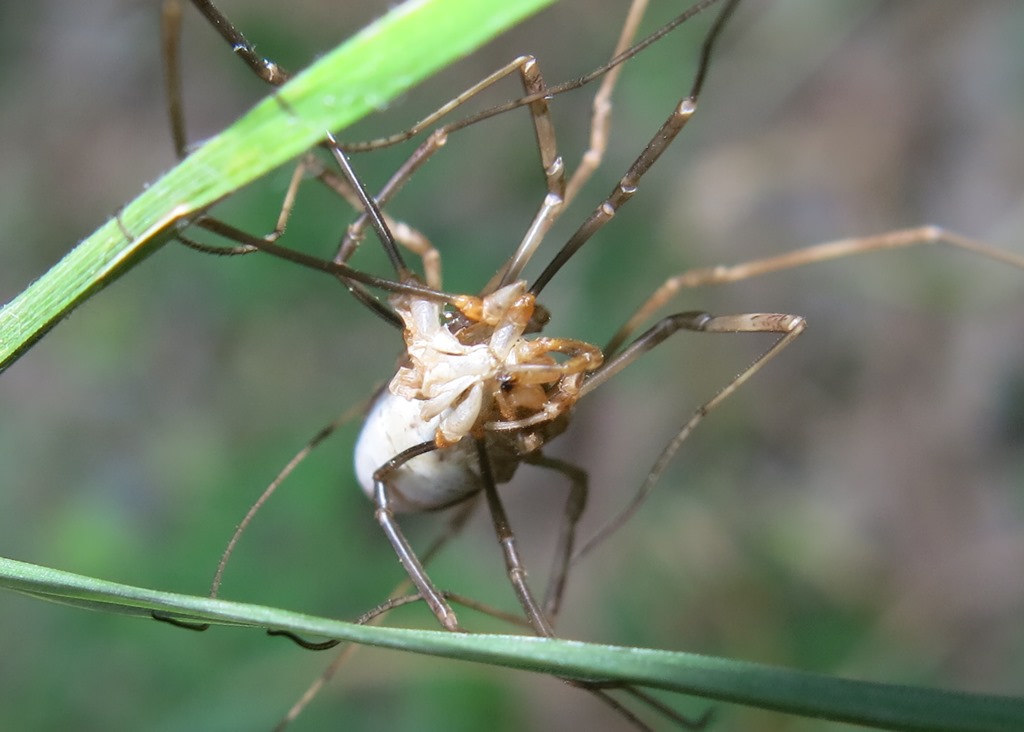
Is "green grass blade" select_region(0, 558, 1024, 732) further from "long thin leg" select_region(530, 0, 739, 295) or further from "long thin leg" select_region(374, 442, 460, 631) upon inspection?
"long thin leg" select_region(530, 0, 739, 295)

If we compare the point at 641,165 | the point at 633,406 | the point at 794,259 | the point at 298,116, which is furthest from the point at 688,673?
the point at 633,406

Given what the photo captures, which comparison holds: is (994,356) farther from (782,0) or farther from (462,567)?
(462,567)

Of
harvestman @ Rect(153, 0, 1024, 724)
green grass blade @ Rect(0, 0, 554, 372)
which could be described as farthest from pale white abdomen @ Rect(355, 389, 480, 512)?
green grass blade @ Rect(0, 0, 554, 372)

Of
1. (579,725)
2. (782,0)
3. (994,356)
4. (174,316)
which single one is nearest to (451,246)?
(174,316)

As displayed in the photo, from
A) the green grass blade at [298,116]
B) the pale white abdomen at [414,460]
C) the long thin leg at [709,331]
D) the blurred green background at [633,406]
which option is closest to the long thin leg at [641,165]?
the long thin leg at [709,331]

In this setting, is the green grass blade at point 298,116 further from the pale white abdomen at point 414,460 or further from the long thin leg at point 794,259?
the long thin leg at point 794,259

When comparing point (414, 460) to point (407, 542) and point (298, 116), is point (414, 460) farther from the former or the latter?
point (298, 116)

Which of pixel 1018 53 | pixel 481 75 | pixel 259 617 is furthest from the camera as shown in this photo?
pixel 481 75
